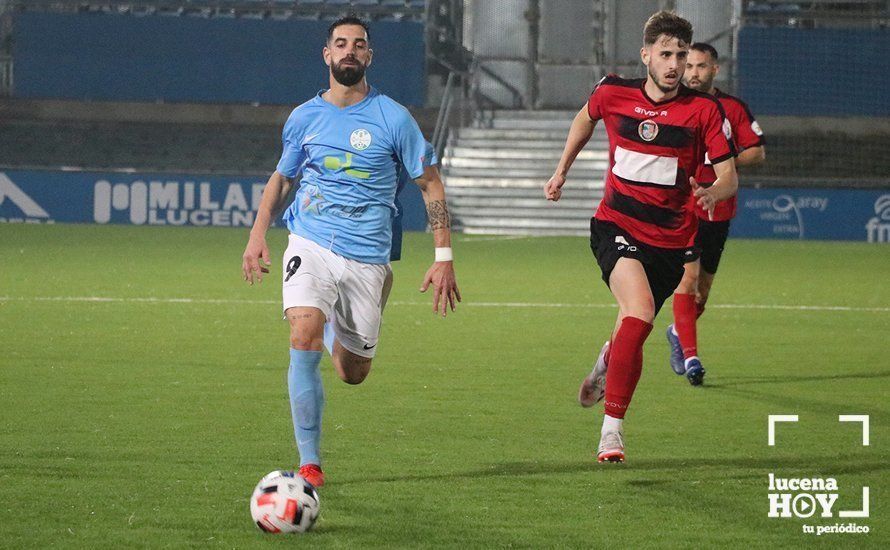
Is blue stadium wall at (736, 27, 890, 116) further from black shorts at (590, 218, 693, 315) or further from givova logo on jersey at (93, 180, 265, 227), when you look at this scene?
black shorts at (590, 218, 693, 315)

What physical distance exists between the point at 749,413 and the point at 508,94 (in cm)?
2780

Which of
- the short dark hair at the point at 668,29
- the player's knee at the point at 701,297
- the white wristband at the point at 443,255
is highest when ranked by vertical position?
the short dark hair at the point at 668,29

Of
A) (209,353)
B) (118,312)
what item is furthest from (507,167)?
(209,353)

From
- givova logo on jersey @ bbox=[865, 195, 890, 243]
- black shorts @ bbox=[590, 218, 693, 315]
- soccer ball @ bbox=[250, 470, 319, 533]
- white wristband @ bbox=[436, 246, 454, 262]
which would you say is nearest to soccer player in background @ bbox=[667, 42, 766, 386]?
black shorts @ bbox=[590, 218, 693, 315]

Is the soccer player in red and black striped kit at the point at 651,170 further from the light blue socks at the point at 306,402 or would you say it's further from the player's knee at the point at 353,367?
the light blue socks at the point at 306,402

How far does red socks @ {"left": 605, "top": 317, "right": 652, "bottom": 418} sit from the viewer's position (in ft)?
20.9

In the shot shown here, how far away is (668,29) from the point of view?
6562mm

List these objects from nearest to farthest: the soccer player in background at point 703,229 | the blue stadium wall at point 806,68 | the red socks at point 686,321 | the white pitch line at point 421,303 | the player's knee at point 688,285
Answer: the soccer player in background at point 703,229 → the red socks at point 686,321 → the player's knee at point 688,285 → the white pitch line at point 421,303 → the blue stadium wall at point 806,68

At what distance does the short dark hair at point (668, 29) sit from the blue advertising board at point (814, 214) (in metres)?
22.0

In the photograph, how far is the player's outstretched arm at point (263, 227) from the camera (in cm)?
601

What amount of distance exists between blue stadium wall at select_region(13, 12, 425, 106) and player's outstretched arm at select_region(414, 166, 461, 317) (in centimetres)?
2642

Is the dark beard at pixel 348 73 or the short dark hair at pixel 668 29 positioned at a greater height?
the short dark hair at pixel 668 29

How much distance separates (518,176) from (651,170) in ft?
76.9

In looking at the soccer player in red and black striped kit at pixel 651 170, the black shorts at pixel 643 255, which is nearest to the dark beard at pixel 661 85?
the soccer player in red and black striped kit at pixel 651 170
